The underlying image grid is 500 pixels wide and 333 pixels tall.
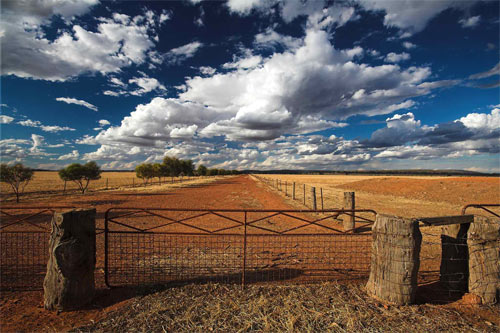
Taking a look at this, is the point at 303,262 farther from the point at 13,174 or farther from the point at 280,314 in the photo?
the point at 13,174

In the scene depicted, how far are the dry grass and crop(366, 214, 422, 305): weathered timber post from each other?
238 mm

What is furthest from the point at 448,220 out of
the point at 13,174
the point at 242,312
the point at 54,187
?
the point at 54,187

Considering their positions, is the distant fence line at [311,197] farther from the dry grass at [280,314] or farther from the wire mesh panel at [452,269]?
the dry grass at [280,314]

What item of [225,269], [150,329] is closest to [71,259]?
[150,329]

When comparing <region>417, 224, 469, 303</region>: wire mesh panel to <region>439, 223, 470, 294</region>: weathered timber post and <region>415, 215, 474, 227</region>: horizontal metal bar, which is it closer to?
<region>439, 223, 470, 294</region>: weathered timber post

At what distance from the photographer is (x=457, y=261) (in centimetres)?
484

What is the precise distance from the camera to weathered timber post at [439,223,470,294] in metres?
4.82

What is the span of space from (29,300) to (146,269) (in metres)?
2.17

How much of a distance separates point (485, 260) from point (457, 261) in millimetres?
453

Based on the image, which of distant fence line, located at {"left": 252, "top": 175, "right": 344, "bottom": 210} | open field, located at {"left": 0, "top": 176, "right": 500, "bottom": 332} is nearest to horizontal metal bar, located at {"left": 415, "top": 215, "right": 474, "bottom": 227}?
open field, located at {"left": 0, "top": 176, "right": 500, "bottom": 332}

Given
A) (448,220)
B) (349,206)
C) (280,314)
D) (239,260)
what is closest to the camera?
(280,314)

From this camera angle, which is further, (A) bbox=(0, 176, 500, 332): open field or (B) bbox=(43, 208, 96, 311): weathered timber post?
(B) bbox=(43, 208, 96, 311): weathered timber post

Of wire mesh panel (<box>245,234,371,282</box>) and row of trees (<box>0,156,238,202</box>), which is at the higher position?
row of trees (<box>0,156,238,202</box>)

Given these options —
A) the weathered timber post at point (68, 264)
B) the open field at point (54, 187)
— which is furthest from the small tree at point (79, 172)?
the weathered timber post at point (68, 264)
